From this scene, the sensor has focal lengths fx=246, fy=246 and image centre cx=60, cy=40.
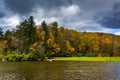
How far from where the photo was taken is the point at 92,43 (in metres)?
144

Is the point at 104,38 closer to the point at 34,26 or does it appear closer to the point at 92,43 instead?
the point at 92,43

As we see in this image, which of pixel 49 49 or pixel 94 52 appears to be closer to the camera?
pixel 49 49

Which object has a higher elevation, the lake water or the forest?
the forest

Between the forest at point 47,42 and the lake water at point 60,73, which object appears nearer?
the lake water at point 60,73

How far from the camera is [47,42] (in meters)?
125

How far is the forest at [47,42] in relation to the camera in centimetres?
12062

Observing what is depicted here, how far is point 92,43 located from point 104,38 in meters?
20.4

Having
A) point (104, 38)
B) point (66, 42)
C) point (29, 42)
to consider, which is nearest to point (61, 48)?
point (66, 42)

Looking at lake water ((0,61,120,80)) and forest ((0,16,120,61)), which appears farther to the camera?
forest ((0,16,120,61))

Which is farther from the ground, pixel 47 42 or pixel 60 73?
pixel 47 42

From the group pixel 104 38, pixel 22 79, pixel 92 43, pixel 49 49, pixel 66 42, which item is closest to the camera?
pixel 22 79

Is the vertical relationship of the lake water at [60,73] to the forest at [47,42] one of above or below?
below

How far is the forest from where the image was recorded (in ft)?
396

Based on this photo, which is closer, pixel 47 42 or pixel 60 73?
pixel 60 73
